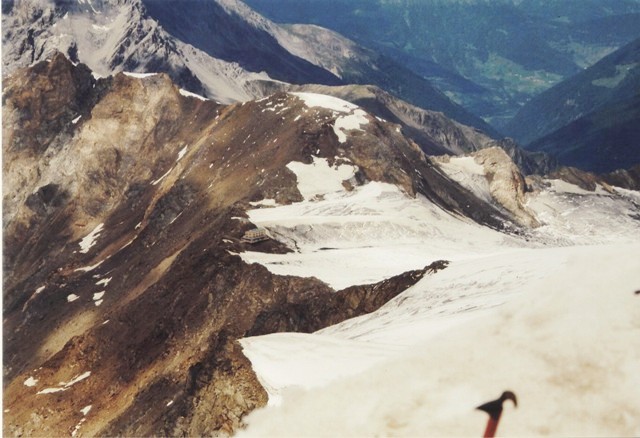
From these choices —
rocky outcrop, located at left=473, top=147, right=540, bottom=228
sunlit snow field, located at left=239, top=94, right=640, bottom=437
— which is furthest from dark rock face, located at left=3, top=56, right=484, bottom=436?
rocky outcrop, located at left=473, top=147, right=540, bottom=228

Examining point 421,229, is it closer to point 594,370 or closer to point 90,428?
point 90,428

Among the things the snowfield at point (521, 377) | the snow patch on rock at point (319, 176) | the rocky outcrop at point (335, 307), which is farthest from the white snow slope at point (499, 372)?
the snow patch on rock at point (319, 176)

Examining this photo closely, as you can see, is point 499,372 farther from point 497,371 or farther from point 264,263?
point 264,263

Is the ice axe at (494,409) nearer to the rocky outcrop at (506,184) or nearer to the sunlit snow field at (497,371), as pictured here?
the sunlit snow field at (497,371)

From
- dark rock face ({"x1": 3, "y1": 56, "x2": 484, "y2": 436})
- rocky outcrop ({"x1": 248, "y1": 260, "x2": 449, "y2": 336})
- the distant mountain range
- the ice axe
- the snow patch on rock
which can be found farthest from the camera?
the snow patch on rock

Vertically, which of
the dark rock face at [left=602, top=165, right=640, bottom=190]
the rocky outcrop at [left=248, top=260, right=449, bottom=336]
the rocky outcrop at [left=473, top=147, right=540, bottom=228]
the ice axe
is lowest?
Answer: the dark rock face at [left=602, top=165, right=640, bottom=190]

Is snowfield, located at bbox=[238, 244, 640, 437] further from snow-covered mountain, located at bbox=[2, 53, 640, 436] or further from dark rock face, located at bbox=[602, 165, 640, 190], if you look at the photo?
dark rock face, located at bbox=[602, 165, 640, 190]
